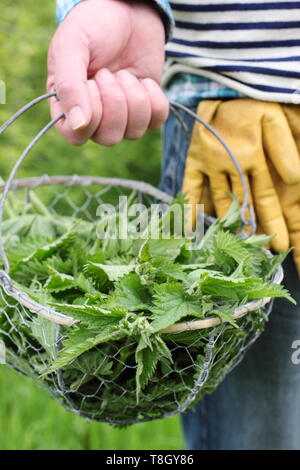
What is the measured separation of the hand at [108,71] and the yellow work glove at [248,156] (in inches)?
4.9

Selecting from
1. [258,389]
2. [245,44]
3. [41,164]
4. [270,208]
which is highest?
[41,164]

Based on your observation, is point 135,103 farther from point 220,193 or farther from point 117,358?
point 117,358

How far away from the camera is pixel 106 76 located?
0.87 m

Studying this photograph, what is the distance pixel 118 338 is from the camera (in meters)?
0.75

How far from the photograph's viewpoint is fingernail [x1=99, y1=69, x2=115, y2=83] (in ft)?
2.85

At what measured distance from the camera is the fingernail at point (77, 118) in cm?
81

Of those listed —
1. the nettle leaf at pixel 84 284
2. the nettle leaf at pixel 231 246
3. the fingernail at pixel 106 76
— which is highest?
the fingernail at pixel 106 76

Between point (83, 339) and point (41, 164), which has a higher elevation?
point (41, 164)

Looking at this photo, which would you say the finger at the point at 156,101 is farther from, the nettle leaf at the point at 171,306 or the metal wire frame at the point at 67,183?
the nettle leaf at the point at 171,306

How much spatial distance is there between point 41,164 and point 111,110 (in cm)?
173

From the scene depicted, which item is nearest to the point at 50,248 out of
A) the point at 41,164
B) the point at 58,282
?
the point at 58,282

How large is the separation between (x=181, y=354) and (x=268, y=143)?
1.16 ft

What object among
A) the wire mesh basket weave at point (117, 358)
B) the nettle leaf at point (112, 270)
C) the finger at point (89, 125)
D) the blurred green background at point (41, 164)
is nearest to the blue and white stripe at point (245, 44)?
the wire mesh basket weave at point (117, 358)
